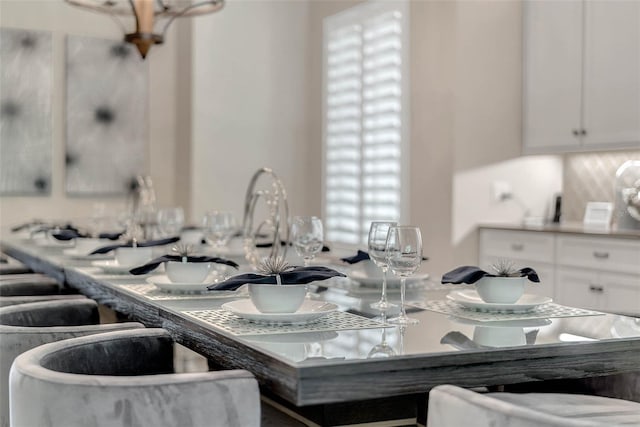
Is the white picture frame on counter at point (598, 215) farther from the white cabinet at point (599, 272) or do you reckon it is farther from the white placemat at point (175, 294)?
the white placemat at point (175, 294)

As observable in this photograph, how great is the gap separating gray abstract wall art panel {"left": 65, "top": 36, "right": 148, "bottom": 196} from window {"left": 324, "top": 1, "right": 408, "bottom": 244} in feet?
4.74

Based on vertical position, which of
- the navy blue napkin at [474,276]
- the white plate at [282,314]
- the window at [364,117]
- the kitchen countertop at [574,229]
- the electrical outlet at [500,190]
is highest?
the window at [364,117]

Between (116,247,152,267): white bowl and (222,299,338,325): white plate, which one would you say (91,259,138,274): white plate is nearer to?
(116,247,152,267): white bowl

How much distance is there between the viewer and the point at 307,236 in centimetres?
229

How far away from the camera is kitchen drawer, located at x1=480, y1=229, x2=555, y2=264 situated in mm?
4297

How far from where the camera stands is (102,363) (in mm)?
1836

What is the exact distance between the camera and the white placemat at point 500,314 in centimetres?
186

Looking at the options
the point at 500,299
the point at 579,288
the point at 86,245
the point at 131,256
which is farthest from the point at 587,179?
the point at 500,299

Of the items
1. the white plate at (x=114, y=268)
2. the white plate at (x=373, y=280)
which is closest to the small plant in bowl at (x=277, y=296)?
the white plate at (x=373, y=280)

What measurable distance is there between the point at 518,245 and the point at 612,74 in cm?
102

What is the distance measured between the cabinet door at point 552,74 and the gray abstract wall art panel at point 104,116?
9.24ft

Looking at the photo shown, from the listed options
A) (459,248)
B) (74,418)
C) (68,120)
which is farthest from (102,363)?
(68,120)

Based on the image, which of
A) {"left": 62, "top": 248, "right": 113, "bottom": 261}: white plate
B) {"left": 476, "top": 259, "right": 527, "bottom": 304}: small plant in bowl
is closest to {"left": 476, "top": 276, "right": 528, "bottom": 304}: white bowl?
{"left": 476, "top": 259, "right": 527, "bottom": 304}: small plant in bowl

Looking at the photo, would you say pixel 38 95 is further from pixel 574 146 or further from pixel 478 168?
pixel 574 146
